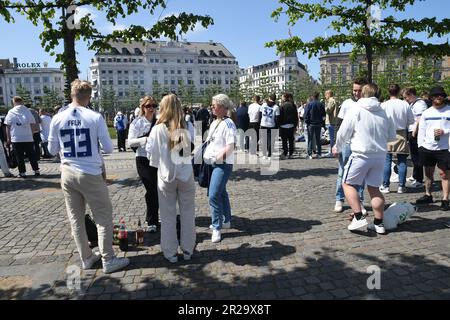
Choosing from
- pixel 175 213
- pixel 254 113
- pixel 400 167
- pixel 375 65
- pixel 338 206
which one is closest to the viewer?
pixel 175 213

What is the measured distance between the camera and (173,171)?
4316 millimetres

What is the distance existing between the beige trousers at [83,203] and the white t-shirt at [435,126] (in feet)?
17.8

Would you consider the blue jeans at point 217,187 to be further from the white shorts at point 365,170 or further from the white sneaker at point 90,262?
the white shorts at point 365,170

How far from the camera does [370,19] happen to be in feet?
33.1

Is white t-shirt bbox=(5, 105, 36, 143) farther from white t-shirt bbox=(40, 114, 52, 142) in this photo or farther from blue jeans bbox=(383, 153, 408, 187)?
blue jeans bbox=(383, 153, 408, 187)

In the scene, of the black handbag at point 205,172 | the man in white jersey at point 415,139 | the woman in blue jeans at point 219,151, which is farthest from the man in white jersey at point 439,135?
the black handbag at point 205,172

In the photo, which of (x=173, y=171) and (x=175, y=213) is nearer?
(x=173, y=171)

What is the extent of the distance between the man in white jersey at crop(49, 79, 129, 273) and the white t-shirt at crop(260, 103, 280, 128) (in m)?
9.15

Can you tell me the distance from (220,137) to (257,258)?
1.67 metres

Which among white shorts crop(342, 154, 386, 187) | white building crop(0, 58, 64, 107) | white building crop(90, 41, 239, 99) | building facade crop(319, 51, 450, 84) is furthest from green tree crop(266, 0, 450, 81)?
white building crop(0, 58, 64, 107)

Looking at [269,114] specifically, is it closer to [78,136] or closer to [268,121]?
[268,121]

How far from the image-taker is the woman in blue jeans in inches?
196

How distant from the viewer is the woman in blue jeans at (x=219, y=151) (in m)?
4.97

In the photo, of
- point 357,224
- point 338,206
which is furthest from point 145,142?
point 338,206
